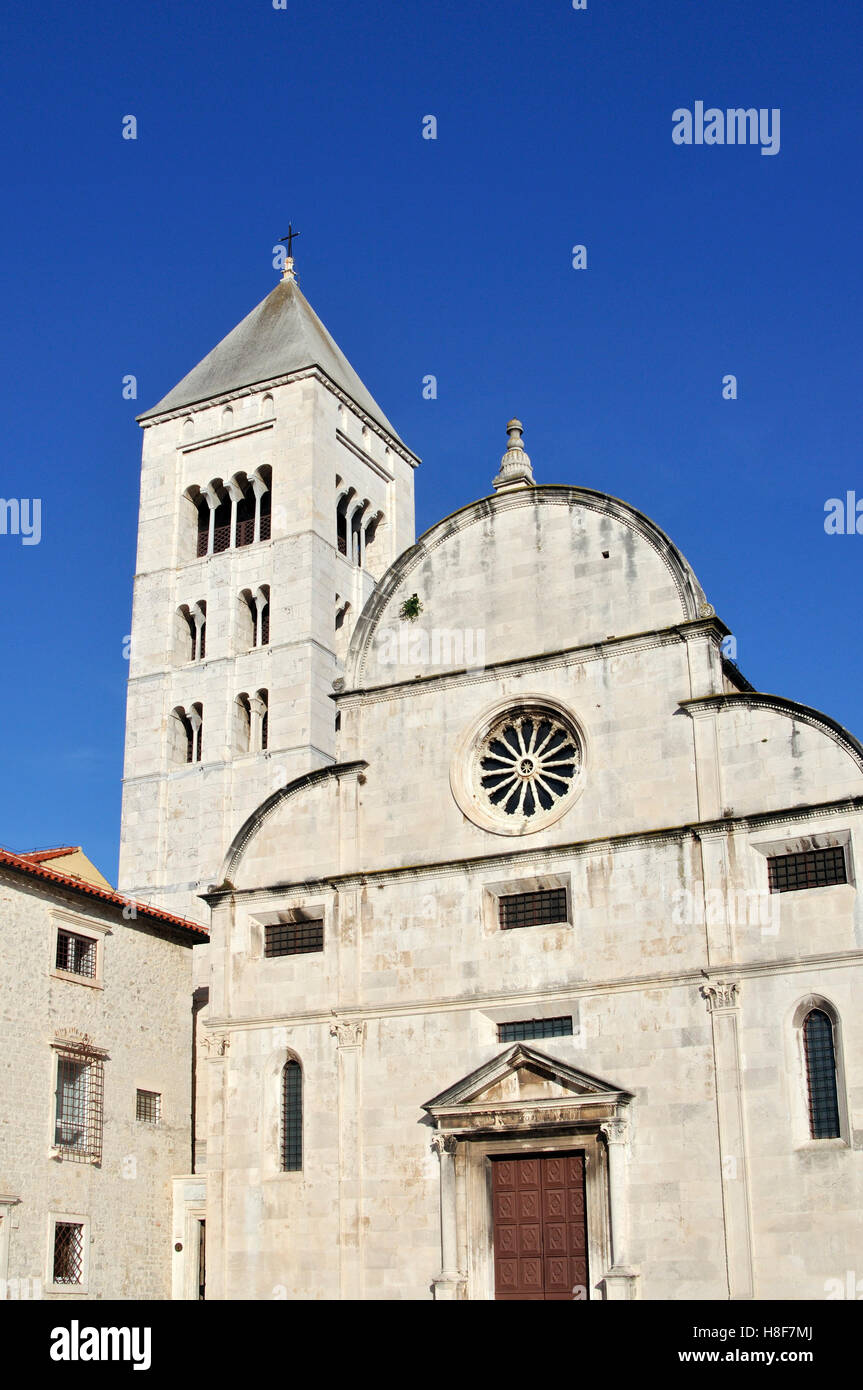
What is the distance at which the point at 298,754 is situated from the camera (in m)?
47.5

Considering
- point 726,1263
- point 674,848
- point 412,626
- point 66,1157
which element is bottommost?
point 726,1263

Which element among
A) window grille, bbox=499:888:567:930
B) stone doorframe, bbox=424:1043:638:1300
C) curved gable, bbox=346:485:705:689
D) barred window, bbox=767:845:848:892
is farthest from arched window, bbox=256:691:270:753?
barred window, bbox=767:845:848:892

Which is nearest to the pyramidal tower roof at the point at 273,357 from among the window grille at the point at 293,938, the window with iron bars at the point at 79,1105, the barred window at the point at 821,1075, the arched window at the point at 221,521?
the arched window at the point at 221,521

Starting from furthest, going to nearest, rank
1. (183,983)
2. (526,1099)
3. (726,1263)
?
(183,983) < (526,1099) < (726,1263)

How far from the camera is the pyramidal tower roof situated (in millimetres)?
53812

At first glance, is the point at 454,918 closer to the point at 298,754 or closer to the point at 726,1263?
the point at 726,1263

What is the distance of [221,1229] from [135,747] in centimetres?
2449

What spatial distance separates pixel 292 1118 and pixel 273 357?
32769 millimetres

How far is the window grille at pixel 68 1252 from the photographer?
96.1ft

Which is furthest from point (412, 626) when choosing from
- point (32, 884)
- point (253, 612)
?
point (253, 612)

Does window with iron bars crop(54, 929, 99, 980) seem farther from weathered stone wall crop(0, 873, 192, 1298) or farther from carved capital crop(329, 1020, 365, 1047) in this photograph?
carved capital crop(329, 1020, 365, 1047)

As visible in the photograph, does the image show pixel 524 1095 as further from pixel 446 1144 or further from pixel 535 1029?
pixel 446 1144

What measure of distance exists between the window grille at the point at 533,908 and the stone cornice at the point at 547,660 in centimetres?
442

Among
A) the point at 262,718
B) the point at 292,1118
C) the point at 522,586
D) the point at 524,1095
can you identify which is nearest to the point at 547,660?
the point at 522,586
